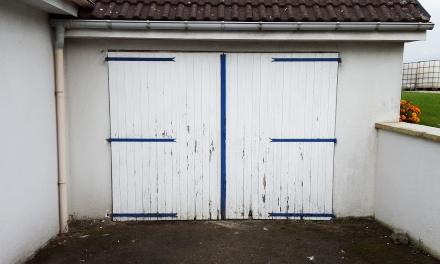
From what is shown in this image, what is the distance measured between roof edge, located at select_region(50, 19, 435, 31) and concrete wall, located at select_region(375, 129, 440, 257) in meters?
1.60

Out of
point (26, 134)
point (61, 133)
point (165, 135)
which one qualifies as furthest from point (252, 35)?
point (26, 134)

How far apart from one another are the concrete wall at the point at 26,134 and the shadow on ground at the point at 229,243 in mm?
463

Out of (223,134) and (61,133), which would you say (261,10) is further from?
(61,133)

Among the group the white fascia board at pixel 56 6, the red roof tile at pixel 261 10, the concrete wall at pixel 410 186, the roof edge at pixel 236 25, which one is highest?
the red roof tile at pixel 261 10

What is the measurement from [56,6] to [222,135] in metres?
3.04

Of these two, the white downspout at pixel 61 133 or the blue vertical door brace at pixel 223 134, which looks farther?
the blue vertical door brace at pixel 223 134

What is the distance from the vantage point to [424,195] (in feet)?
18.3

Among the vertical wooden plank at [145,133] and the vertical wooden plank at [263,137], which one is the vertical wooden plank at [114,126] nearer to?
the vertical wooden plank at [145,133]

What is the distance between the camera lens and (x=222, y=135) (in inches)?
268

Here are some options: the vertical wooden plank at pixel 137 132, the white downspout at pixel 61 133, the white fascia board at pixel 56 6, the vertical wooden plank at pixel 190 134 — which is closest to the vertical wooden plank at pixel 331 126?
the vertical wooden plank at pixel 190 134

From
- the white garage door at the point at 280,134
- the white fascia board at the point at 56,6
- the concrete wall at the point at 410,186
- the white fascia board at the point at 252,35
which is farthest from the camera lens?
the white garage door at the point at 280,134

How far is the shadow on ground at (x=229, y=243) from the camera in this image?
215 inches

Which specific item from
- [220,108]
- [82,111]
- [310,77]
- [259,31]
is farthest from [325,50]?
[82,111]

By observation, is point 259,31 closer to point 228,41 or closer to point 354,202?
point 228,41
